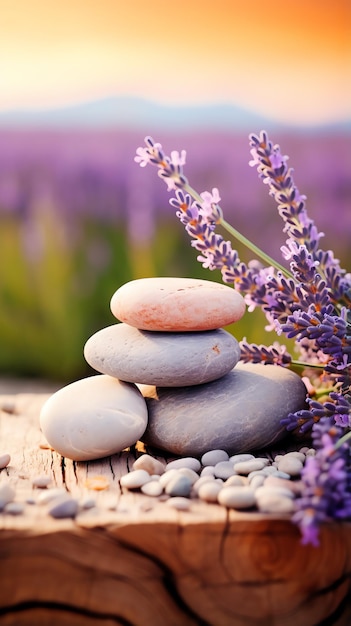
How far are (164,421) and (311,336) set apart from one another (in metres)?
0.33

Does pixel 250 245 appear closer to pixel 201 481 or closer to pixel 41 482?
pixel 201 481

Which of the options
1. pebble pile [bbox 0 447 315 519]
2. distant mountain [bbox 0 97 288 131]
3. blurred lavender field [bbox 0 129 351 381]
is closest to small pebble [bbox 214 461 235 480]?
pebble pile [bbox 0 447 315 519]

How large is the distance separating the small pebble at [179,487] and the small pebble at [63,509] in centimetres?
15

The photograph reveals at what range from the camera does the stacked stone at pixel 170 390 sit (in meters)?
1.22

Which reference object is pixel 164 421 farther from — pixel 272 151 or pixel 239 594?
pixel 272 151

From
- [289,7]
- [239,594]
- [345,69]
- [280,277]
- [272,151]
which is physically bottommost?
[239,594]

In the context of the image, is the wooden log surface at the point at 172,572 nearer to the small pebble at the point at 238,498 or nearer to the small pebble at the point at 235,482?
the small pebble at the point at 238,498

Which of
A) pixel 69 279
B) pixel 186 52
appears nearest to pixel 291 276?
pixel 69 279

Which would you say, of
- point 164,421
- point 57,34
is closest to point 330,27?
point 57,34

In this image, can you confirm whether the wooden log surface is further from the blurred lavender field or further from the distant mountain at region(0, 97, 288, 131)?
the distant mountain at region(0, 97, 288, 131)

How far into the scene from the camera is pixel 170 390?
4.41 ft

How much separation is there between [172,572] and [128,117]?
8.41ft

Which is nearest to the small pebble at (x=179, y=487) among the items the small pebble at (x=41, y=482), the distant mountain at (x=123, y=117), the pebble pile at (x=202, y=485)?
the pebble pile at (x=202, y=485)

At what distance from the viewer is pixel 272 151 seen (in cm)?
118
